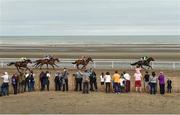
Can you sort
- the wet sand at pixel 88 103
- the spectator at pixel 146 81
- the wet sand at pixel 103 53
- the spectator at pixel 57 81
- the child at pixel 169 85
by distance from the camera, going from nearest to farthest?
the wet sand at pixel 88 103, the child at pixel 169 85, the spectator at pixel 146 81, the spectator at pixel 57 81, the wet sand at pixel 103 53

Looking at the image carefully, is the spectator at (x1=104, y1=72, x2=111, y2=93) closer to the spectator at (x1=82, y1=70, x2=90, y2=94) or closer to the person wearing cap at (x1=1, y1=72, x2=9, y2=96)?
the spectator at (x1=82, y1=70, x2=90, y2=94)

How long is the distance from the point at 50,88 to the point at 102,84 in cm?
317

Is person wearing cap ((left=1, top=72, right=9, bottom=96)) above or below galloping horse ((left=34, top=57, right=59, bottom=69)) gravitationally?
below

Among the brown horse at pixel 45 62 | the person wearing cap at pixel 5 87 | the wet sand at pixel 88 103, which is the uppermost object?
the brown horse at pixel 45 62

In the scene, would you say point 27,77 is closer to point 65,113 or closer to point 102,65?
point 65,113

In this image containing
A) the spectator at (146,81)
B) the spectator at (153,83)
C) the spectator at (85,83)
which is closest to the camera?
the spectator at (153,83)

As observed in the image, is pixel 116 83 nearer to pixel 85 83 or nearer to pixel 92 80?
pixel 92 80

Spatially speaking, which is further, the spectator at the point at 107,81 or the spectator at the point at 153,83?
the spectator at the point at 107,81

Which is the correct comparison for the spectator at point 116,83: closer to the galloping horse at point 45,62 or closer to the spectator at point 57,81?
the spectator at point 57,81

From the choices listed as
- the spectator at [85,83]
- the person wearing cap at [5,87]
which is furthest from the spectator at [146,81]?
the person wearing cap at [5,87]

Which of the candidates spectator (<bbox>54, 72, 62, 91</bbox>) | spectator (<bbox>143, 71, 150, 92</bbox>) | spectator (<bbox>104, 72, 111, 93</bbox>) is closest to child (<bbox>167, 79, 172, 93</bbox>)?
spectator (<bbox>143, 71, 150, 92</bbox>)

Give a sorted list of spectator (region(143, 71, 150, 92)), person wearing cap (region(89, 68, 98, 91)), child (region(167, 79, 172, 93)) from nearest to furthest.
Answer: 1. child (region(167, 79, 172, 93))
2. spectator (region(143, 71, 150, 92))
3. person wearing cap (region(89, 68, 98, 91))

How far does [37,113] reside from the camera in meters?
17.9

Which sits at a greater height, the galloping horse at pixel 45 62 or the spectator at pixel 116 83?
the galloping horse at pixel 45 62
